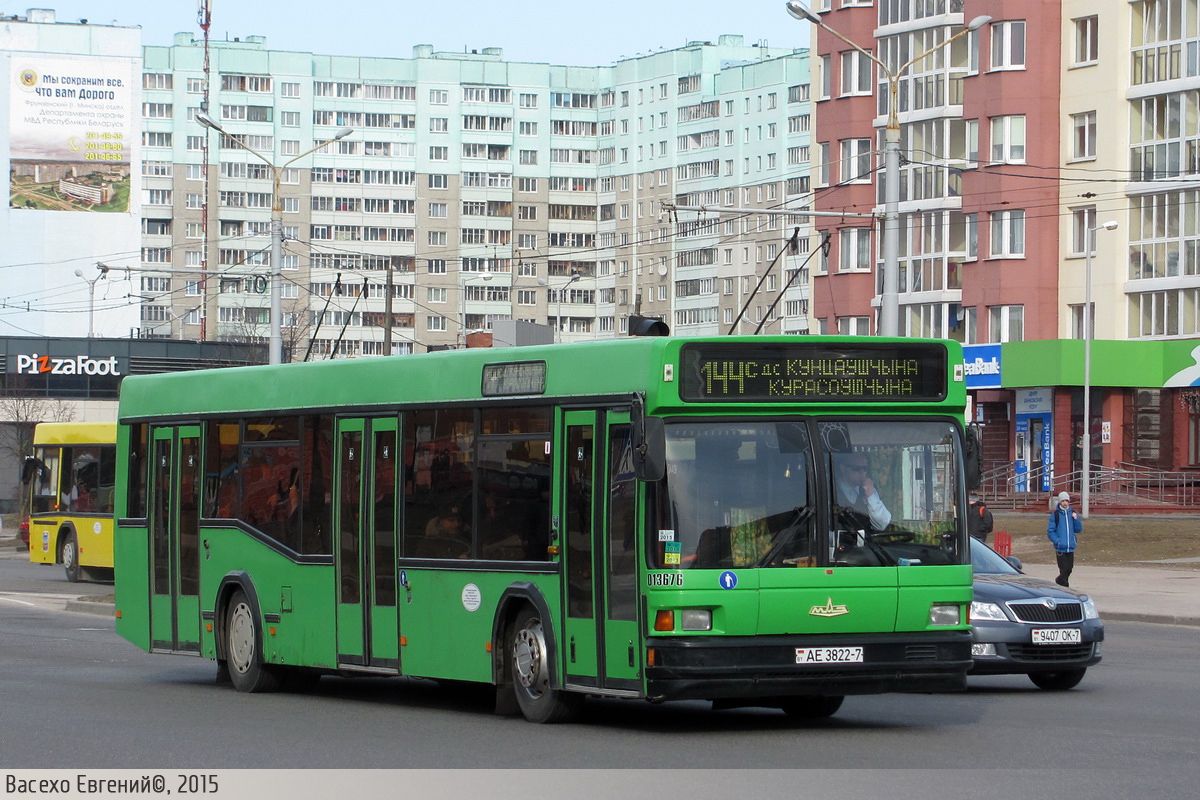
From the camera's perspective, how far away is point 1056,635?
16109mm

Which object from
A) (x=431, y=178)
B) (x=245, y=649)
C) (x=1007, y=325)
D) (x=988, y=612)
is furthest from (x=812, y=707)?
(x=431, y=178)

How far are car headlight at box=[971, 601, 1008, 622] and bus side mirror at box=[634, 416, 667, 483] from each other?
5174 millimetres

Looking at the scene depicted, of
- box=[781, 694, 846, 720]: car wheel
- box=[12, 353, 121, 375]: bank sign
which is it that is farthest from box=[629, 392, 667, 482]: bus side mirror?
box=[12, 353, 121, 375]: bank sign

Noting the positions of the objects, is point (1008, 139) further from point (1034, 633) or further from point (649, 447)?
point (649, 447)

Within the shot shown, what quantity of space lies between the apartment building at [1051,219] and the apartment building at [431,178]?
67820mm

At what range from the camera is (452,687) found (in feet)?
55.0

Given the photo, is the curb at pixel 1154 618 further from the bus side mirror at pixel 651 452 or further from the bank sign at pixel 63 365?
the bank sign at pixel 63 365

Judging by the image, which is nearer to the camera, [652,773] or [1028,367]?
[652,773]

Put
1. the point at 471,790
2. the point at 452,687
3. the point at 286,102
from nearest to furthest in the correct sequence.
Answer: the point at 471,790 < the point at 452,687 < the point at 286,102

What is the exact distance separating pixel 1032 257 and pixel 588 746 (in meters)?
55.1

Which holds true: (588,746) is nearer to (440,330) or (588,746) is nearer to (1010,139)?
(1010,139)

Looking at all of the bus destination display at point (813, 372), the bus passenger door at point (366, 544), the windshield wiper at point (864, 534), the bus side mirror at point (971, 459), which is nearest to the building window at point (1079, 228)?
the bus passenger door at point (366, 544)

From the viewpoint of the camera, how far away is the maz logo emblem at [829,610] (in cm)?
1209

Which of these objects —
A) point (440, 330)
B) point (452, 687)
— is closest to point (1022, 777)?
point (452, 687)
